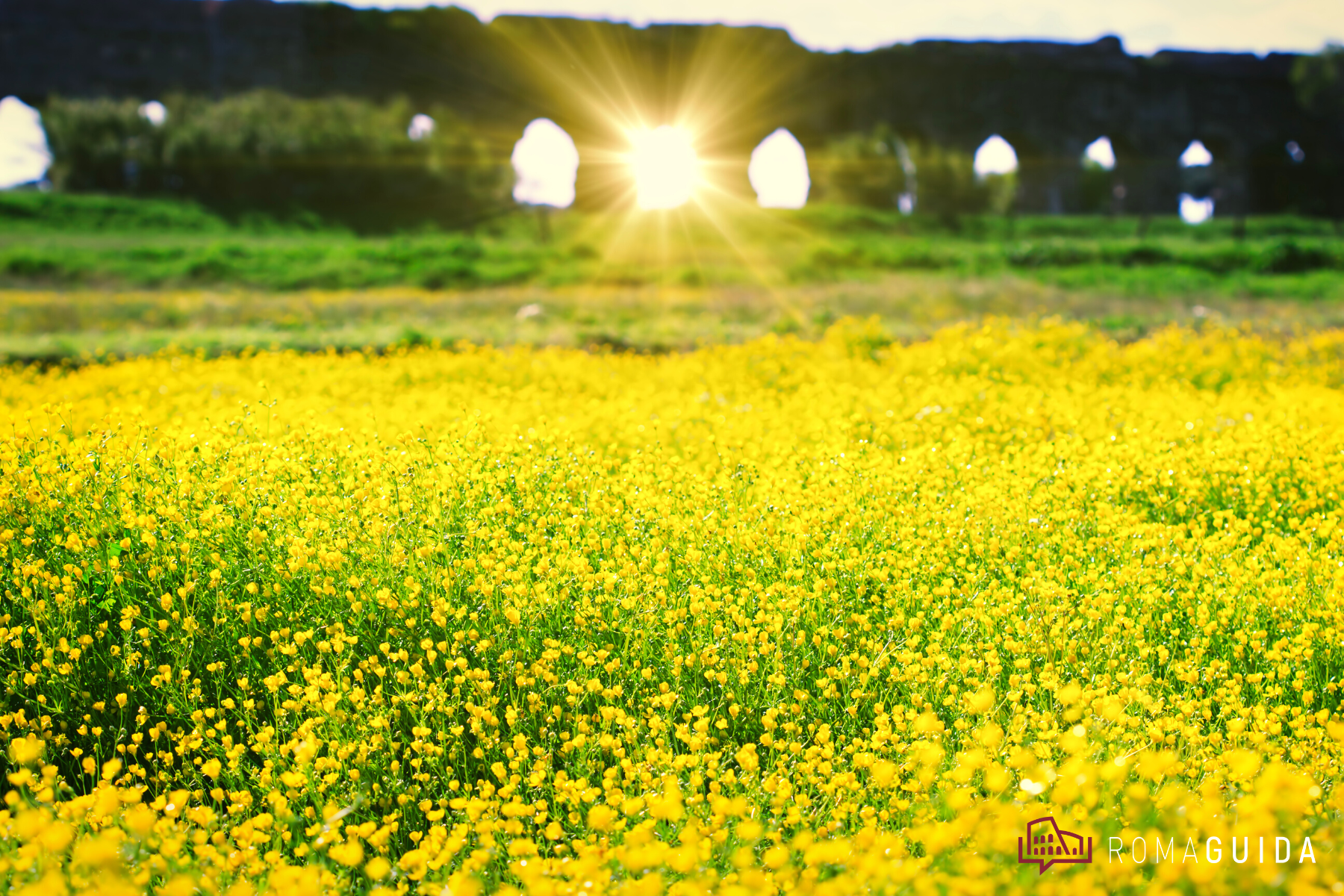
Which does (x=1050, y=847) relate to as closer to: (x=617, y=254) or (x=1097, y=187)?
(x=617, y=254)

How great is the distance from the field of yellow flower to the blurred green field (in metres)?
6.58

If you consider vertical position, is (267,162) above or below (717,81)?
below

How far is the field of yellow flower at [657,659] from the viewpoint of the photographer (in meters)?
1.99

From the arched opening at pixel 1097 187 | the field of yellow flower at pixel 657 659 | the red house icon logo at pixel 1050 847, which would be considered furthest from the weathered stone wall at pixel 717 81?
the red house icon logo at pixel 1050 847

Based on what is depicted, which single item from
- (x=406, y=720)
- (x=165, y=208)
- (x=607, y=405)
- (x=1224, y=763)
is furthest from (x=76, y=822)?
(x=165, y=208)

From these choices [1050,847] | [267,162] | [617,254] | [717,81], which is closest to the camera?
[1050,847]

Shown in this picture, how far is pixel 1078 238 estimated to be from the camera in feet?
86.1

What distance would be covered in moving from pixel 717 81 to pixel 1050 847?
107 ft

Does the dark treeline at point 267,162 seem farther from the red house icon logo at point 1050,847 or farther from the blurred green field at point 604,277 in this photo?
the red house icon logo at point 1050,847

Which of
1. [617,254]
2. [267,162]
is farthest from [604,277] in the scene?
[267,162]

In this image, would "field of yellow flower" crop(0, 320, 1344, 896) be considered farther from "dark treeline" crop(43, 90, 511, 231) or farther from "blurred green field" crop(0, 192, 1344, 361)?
"dark treeline" crop(43, 90, 511, 231)

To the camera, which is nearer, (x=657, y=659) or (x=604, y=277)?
(x=657, y=659)

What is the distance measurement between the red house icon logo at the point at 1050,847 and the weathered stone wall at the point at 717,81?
96.1 ft

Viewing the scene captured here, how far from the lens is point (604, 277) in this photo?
1861 centimetres
